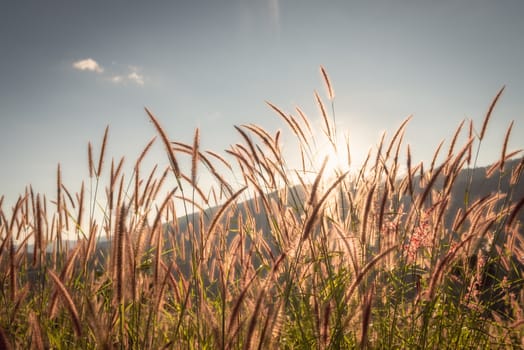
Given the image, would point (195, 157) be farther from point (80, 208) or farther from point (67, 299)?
point (80, 208)

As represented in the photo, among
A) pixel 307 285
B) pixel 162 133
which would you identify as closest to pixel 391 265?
pixel 307 285

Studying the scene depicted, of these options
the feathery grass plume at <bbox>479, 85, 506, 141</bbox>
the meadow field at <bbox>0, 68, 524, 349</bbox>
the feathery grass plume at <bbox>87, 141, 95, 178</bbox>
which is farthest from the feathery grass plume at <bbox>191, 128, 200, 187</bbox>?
the feathery grass plume at <bbox>479, 85, 506, 141</bbox>

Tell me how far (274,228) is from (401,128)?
112cm

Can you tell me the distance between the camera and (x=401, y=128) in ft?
Answer: 8.70

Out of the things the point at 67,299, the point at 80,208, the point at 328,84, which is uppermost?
the point at 328,84

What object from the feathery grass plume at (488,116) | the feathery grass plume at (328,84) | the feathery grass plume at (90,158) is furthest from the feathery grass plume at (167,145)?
the feathery grass plume at (488,116)

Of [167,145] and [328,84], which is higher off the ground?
[328,84]

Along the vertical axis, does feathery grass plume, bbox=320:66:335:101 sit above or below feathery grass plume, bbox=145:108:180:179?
above

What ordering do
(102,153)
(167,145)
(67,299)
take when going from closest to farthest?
(67,299), (167,145), (102,153)

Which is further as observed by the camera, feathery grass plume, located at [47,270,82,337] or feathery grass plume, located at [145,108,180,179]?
feathery grass plume, located at [145,108,180,179]

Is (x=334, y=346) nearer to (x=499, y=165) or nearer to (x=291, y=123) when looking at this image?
(x=291, y=123)

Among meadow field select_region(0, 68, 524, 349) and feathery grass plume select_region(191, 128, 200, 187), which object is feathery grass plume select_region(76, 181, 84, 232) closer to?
meadow field select_region(0, 68, 524, 349)

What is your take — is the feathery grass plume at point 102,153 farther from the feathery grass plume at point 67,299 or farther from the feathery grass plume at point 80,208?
the feathery grass plume at point 67,299

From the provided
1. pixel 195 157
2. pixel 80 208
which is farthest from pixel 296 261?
pixel 80 208
